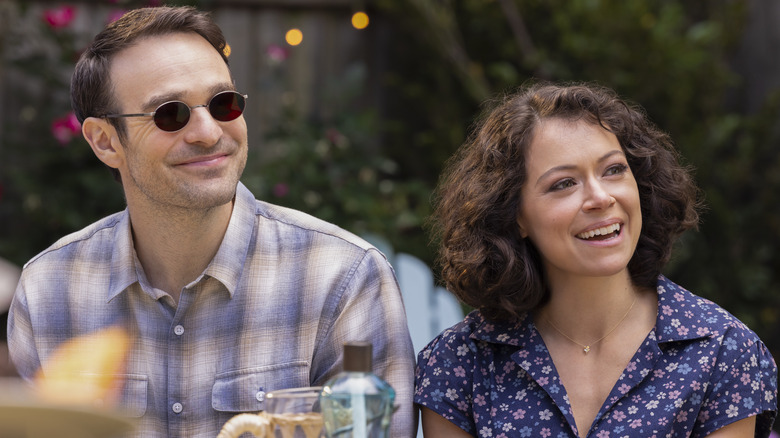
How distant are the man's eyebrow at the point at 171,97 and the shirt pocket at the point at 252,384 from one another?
23.8 inches

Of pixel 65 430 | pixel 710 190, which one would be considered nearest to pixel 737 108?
pixel 710 190

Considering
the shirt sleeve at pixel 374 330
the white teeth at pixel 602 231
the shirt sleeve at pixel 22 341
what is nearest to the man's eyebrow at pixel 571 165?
the white teeth at pixel 602 231

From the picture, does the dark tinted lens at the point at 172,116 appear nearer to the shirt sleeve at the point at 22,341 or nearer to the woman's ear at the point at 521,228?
the shirt sleeve at the point at 22,341

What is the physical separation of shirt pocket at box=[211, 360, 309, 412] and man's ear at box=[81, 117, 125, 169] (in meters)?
0.59

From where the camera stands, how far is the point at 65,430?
86cm

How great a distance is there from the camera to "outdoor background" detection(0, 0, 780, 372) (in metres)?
3.70

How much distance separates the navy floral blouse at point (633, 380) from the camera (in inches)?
71.8

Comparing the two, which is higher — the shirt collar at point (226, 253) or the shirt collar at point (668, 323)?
the shirt collar at point (226, 253)

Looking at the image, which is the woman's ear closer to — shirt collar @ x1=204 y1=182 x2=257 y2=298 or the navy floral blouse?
the navy floral blouse

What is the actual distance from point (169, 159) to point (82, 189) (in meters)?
1.88

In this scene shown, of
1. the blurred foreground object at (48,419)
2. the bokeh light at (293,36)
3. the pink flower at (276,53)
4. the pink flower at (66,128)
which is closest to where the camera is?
the blurred foreground object at (48,419)

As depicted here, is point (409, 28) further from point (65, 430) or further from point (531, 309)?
point (65, 430)

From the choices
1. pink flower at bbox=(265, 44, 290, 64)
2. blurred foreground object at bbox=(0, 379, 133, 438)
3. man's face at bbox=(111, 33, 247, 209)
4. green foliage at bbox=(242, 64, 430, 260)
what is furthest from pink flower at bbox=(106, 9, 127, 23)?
blurred foreground object at bbox=(0, 379, 133, 438)

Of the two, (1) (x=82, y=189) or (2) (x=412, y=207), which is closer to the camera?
(1) (x=82, y=189)
